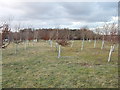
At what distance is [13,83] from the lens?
5273 millimetres

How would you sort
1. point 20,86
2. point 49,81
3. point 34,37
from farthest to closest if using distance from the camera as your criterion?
point 34,37
point 49,81
point 20,86

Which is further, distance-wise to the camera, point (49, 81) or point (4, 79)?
point (4, 79)

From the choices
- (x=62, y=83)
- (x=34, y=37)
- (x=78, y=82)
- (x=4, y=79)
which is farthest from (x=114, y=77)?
(x=34, y=37)

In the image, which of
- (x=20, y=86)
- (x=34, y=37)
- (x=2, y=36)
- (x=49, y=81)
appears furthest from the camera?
(x=34, y=37)

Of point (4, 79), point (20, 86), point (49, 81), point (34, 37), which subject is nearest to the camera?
point (20, 86)

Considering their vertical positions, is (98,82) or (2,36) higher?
(2,36)

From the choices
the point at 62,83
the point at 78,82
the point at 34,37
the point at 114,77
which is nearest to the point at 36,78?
the point at 62,83

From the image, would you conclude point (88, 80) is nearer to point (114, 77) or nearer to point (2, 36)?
point (114, 77)

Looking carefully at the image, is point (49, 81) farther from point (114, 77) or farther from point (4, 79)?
point (114, 77)

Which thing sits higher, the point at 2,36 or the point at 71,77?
the point at 2,36

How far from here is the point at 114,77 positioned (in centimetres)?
572

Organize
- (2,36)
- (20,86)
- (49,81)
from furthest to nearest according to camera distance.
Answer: (2,36)
(49,81)
(20,86)

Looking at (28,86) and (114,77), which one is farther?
(114,77)

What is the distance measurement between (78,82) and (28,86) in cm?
175
